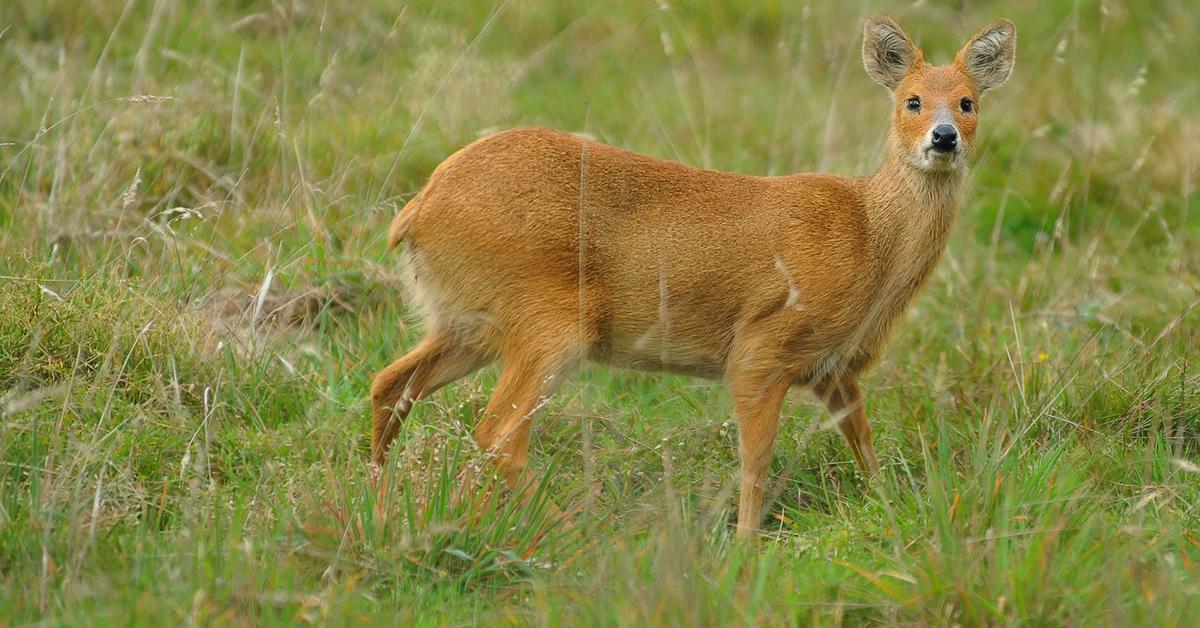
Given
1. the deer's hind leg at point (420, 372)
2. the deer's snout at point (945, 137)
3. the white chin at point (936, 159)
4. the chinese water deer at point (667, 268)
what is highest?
the deer's snout at point (945, 137)

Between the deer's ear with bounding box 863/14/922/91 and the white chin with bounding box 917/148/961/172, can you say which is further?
the deer's ear with bounding box 863/14/922/91

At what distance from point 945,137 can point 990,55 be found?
658 mm

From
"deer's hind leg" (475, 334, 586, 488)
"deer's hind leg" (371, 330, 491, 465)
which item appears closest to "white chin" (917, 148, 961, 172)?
"deer's hind leg" (475, 334, 586, 488)

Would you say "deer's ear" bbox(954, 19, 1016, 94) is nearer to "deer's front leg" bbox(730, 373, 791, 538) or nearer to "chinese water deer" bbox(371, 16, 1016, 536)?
"chinese water deer" bbox(371, 16, 1016, 536)

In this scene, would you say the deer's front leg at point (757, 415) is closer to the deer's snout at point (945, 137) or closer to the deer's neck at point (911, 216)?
the deer's neck at point (911, 216)

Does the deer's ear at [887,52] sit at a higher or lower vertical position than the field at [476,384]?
higher

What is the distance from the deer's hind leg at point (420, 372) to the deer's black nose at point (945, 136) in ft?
5.42

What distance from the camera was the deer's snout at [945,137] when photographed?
505cm

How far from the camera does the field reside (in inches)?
146

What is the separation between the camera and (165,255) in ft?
18.0

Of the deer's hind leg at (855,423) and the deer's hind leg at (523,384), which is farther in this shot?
the deer's hind leg at (855,423)

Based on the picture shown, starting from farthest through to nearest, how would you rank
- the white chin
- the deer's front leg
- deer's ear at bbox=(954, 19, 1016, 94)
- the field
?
deer's ear at bbox=(954, 19, 1016, 94)
the white chin
the deer's front leg
the field

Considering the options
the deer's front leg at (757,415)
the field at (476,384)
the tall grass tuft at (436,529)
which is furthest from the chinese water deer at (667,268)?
the tall grass tuft at (436,529)

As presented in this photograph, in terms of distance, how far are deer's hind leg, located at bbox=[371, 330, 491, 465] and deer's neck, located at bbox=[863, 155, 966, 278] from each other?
1.40m
